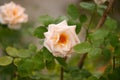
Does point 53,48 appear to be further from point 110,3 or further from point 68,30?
point 110,3

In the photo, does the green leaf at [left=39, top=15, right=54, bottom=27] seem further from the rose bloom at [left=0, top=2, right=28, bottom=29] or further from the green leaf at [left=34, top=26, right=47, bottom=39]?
the rose bloom at [left=0, top=2, right=28, bottom=29]

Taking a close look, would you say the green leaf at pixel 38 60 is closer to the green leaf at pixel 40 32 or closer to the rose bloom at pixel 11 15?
the green leaf at pixel 40 32

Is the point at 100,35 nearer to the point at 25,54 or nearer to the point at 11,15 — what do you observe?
the point at 25,54

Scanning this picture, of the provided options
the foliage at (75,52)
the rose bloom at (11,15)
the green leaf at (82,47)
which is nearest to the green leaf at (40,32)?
the foliage at (75,52)

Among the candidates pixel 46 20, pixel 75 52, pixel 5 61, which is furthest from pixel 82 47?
pixel 5 61

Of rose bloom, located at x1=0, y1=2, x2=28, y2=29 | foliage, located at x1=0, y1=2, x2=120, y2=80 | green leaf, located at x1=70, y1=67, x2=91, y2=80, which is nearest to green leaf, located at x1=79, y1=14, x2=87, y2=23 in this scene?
foliage, located at x1=0, y1=2, x2=120, y2=80

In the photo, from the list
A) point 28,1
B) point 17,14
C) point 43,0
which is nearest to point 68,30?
point 17,14
